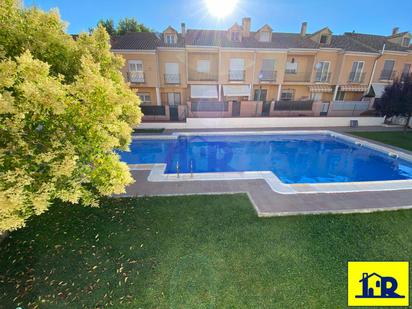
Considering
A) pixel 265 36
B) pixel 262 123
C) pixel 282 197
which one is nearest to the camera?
pixel 282 197

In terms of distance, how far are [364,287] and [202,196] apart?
6.33 meters

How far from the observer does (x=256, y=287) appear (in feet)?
17.4

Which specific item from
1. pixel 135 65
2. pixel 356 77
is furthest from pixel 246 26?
pixel 356 77

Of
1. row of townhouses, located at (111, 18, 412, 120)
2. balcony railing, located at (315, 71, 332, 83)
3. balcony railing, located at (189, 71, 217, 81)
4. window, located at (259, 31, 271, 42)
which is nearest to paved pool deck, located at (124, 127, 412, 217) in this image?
row of townhouses, located at (111, 18, 412, 120)

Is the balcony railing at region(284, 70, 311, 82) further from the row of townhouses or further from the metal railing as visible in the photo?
the metal railing

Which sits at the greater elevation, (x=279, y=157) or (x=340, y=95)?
(x=340, y=95)

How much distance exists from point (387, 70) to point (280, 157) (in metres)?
28.0

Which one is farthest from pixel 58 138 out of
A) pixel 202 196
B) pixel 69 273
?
pixel 202 196

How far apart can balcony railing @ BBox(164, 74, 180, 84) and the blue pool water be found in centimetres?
1116

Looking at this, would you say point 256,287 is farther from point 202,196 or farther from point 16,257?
point 16,257

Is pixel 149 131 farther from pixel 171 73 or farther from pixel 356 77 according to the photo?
A: pixel 356 77

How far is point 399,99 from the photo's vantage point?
67.5 ft

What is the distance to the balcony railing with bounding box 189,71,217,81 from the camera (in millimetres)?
28734

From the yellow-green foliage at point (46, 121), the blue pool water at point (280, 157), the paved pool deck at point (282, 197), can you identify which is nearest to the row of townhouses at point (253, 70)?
the blue pool water at point (280, 157)
